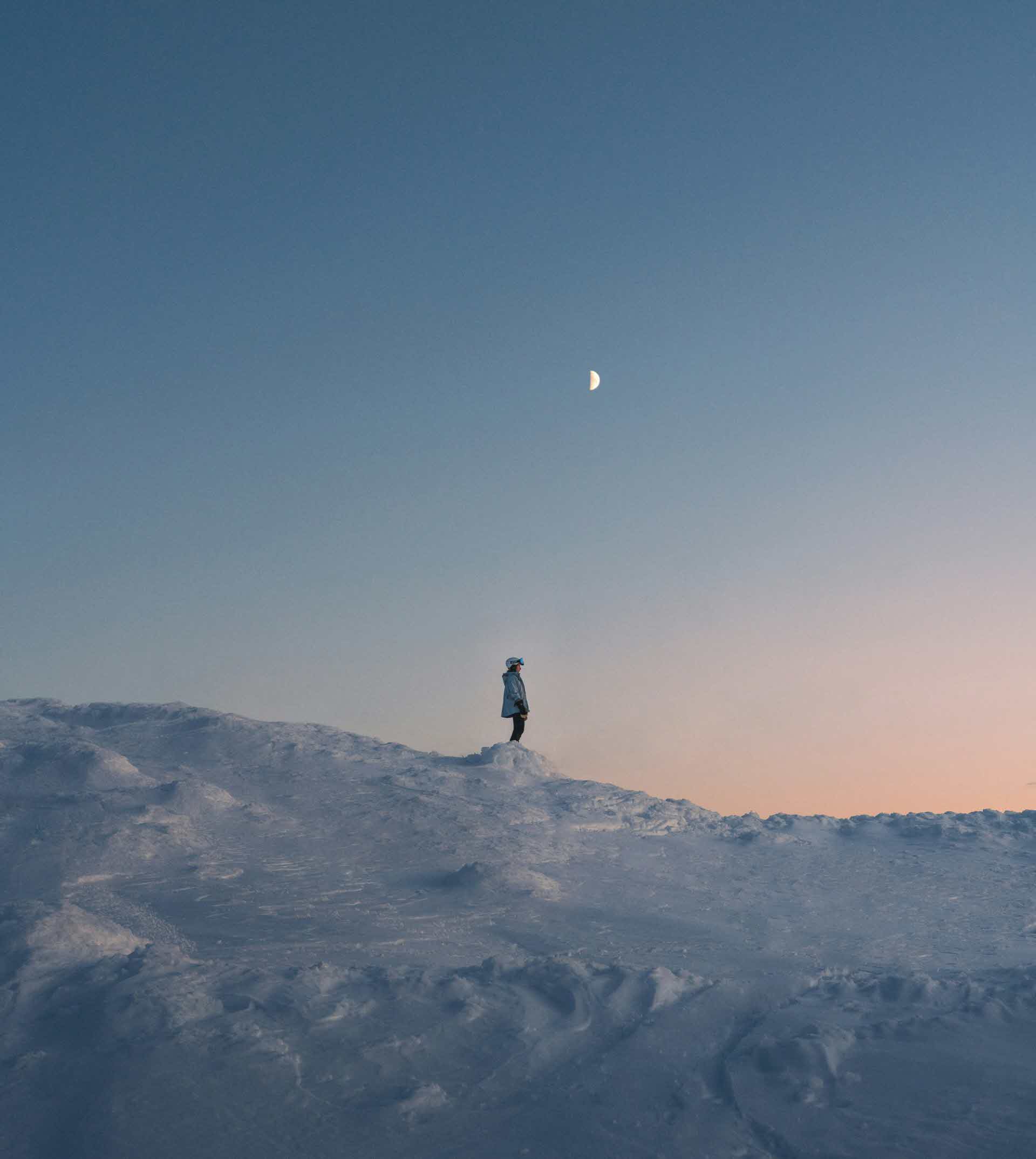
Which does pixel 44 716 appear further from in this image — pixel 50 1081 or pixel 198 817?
pixel 50 1081

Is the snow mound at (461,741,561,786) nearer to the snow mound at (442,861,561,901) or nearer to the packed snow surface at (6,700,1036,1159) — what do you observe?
the packed snow surface at (6,700,1036,1159)

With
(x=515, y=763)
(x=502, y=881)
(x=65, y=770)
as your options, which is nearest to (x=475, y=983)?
(x=502, y=881)

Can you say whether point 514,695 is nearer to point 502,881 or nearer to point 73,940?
point 502,881

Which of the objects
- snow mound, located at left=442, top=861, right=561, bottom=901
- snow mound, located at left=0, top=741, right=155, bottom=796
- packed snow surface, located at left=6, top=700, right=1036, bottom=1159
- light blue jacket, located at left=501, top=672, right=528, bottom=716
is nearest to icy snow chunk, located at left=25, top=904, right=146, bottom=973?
packed snow surface, located at left=6, top=700, right=1036, bottom=1159

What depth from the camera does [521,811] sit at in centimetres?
1194

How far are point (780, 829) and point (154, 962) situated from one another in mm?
8901

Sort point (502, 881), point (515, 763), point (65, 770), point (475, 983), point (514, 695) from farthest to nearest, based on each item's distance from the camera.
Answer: point (514, 695), point (515, 763), point (65, 770), point (502, 881), point (475, 983)

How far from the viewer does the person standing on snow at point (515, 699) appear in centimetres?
1560

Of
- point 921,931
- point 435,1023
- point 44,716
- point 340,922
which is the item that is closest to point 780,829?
point 921,931

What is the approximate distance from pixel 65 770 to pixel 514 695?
6.89 meters

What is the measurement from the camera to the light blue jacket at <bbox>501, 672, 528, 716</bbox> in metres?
15.6

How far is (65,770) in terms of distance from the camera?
36.9 feet

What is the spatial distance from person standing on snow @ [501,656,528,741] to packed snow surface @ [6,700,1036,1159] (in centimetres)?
372

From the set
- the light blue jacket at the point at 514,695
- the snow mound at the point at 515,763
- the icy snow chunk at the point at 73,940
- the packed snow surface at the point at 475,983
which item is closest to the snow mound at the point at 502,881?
the packed snow surface at the point at 475,983
